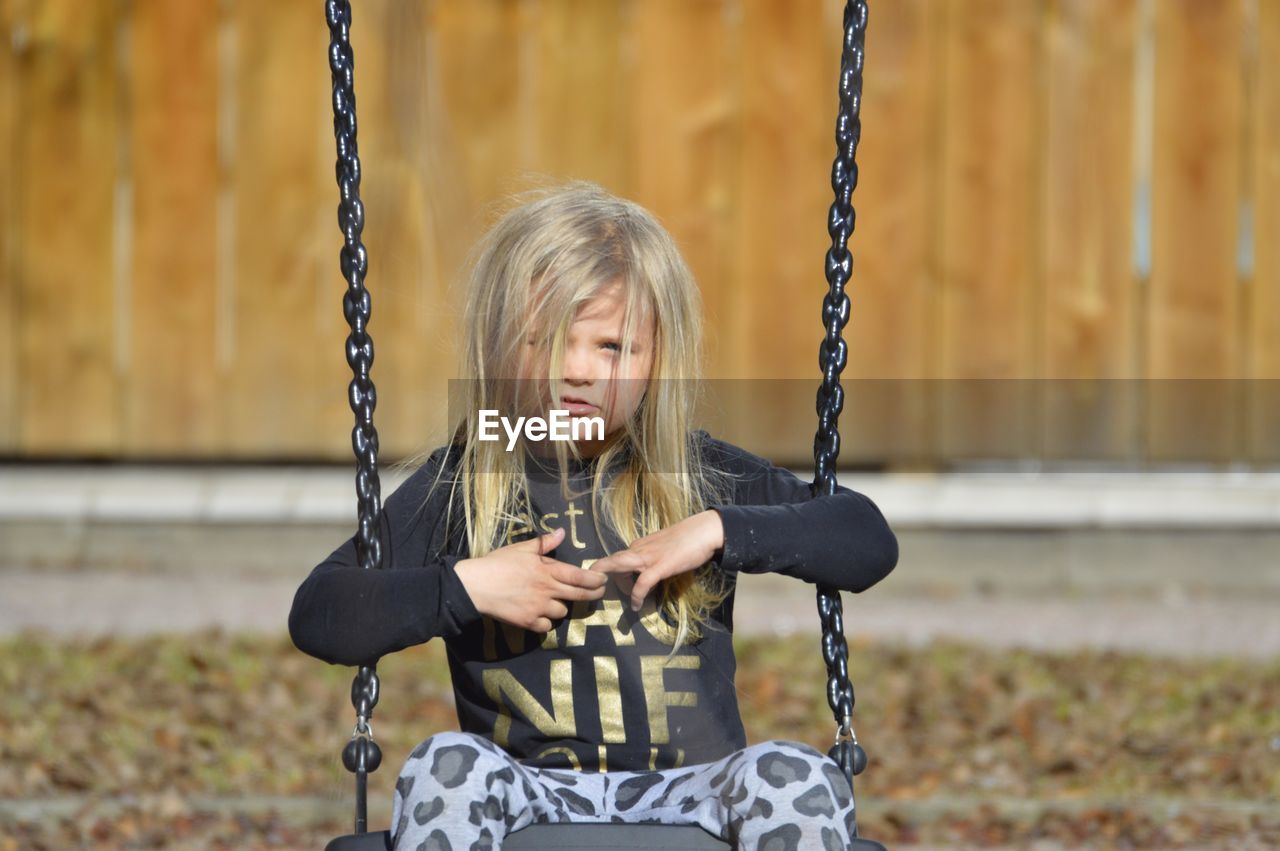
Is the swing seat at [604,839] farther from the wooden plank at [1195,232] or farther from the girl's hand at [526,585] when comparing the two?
the wooden plank at [1195,232]

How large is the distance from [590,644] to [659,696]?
0.11 meters

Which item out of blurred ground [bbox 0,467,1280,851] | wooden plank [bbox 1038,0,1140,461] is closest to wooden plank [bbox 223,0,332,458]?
blurred ground [bbox 0,467,1280,851]

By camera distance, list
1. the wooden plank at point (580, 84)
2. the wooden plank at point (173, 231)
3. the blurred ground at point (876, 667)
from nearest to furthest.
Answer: the blurred ground at point (876, 667) → the wooden plank at point (580, 84) → the wooden plank at point (173, 231)

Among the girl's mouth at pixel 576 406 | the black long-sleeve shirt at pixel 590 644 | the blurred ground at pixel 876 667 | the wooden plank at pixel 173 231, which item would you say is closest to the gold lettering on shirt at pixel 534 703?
the black long-sleeve shirt at pixel 590 644

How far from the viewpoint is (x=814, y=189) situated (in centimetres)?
643

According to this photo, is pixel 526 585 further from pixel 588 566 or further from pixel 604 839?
pixel 604 839

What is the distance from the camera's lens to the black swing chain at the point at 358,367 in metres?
2.23

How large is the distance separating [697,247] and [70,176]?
2.45 meters

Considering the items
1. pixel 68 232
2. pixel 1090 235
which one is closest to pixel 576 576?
pixel 1090 235

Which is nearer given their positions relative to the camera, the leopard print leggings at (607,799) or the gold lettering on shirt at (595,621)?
the leopard print leggings at (607,799)

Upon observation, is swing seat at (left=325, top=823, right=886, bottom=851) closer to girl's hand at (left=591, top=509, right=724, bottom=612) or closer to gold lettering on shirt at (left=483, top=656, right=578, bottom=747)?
Result: gold lettering on shirt at (left=483, top=656, right=578, bottom=747)

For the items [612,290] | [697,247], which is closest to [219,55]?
[697,247]

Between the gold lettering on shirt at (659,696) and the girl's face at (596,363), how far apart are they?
0.34m

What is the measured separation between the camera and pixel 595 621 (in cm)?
228
